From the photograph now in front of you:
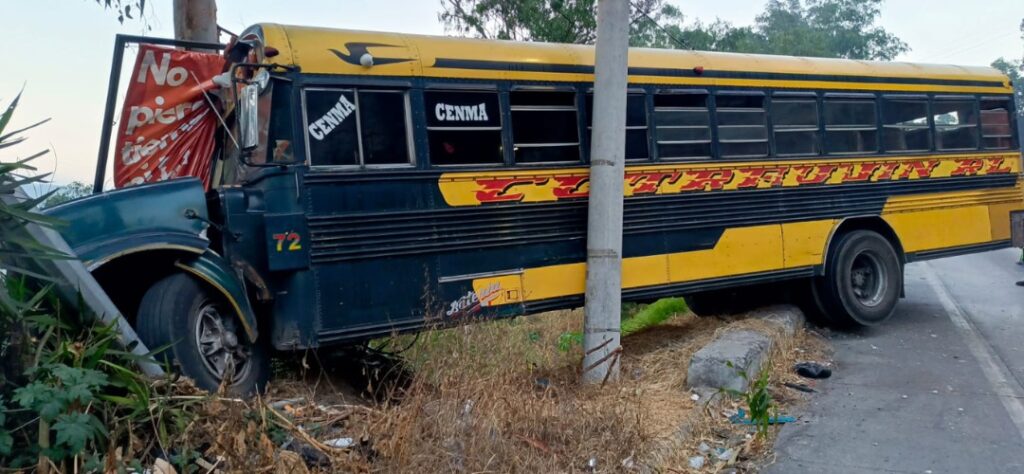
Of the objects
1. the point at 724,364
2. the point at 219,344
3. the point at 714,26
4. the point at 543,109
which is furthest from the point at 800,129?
the point at 714,26

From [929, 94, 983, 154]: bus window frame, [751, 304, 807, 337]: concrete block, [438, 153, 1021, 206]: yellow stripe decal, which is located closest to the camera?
[438, 153, 1021, 206]: yellow stripe decal

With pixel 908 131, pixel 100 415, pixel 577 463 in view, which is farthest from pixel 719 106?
pixel 100 415

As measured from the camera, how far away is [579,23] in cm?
1680

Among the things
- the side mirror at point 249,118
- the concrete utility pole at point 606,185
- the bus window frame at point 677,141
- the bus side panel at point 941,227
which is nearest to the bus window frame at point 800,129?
the bus window frame at point 677,141

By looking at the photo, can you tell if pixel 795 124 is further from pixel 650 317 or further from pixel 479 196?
pixel 479 196

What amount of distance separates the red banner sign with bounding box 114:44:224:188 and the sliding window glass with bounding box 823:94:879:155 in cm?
606

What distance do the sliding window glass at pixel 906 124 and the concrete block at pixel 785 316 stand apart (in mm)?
2066

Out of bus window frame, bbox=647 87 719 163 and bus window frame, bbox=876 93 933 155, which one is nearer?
bus window frame, bbox=647 87 719 163

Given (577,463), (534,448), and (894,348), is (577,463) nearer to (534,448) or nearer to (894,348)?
(534,448)

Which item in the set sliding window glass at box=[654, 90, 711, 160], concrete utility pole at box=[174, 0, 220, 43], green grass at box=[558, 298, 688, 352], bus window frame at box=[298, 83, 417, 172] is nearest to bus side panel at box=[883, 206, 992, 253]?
green grass at box=[558, 298, 688, 352]

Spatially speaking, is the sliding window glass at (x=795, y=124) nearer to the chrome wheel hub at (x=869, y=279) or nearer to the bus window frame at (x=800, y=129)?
the bus window frame at (x=800, y=129)

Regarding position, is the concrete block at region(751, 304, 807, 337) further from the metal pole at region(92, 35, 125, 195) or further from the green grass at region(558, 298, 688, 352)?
the metal pole at region(92, 35, 125, 195)

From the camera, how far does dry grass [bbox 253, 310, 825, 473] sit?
15.1ft

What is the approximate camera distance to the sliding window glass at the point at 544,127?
23.7 feet
